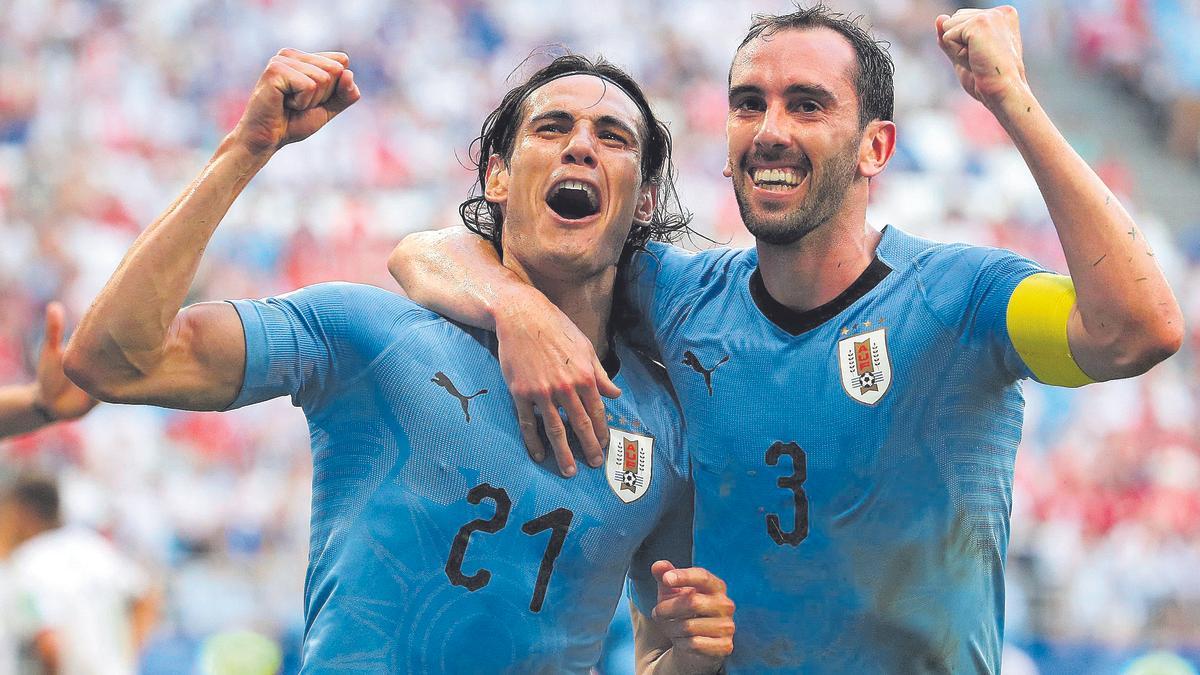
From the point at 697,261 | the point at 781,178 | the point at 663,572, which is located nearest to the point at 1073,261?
the point at 781,178

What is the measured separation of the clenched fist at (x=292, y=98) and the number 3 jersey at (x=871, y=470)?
1212 mm

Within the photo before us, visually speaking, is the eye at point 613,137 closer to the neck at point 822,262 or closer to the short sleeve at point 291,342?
the neck at point 822,262

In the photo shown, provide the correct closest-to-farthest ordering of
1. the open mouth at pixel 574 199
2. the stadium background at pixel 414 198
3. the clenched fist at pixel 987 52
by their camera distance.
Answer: the clenched fist at pixel 987 52 → the open mouth at pixel 574 199 → the stadium background at pixel 414 198

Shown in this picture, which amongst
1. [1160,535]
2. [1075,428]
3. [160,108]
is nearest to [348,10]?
[160,108]

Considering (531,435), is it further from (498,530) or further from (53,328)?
(53,328)

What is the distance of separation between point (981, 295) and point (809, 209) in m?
0.52

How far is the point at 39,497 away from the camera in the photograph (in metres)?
6.42

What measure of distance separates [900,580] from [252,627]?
5.32 metres

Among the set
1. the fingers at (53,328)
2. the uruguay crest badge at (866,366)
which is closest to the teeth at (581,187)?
the uruguay crest badge at (866,366)

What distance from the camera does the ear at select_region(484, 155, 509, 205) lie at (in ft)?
13.6

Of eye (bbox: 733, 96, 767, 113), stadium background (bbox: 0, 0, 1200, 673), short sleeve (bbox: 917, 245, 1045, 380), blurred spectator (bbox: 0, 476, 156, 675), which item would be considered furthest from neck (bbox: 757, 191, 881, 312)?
stadium background (bbox: 0, 0, 1200, 673)

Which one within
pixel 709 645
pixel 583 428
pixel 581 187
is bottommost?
pixel 709 645

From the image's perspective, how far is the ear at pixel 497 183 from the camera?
4.14m

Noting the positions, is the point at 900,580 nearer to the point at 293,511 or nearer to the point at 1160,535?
the point at 293,511
